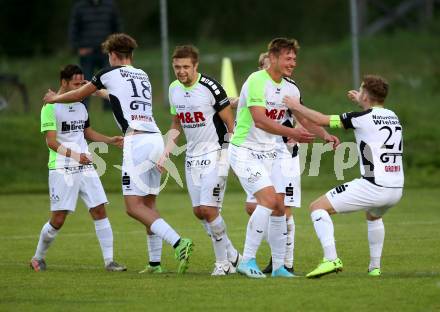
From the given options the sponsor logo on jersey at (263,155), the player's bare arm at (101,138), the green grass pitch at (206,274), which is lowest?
the green grass pitch at (206,274)

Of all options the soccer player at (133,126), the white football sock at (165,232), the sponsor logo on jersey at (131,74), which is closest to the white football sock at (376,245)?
the white football sock at (165,232)

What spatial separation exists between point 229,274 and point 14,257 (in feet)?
11.0

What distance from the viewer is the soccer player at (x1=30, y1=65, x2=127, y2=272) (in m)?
13.2

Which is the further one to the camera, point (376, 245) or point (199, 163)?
point (199, 163)

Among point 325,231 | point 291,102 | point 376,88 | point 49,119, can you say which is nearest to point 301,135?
point 291,102

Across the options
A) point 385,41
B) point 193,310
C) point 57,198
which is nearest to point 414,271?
point 193,310

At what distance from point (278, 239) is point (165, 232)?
47.8 inches

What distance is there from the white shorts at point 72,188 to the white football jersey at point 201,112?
1.43 meters

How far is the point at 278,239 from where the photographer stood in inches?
477

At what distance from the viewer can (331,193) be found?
11633 millimetres

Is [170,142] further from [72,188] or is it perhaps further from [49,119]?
[49,119]

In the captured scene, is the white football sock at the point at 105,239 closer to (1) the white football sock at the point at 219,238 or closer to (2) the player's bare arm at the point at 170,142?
(2) the player's bare arm at the point at 170,142

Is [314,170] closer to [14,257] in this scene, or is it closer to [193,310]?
[14,257]

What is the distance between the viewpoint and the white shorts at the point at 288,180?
1248 cm
